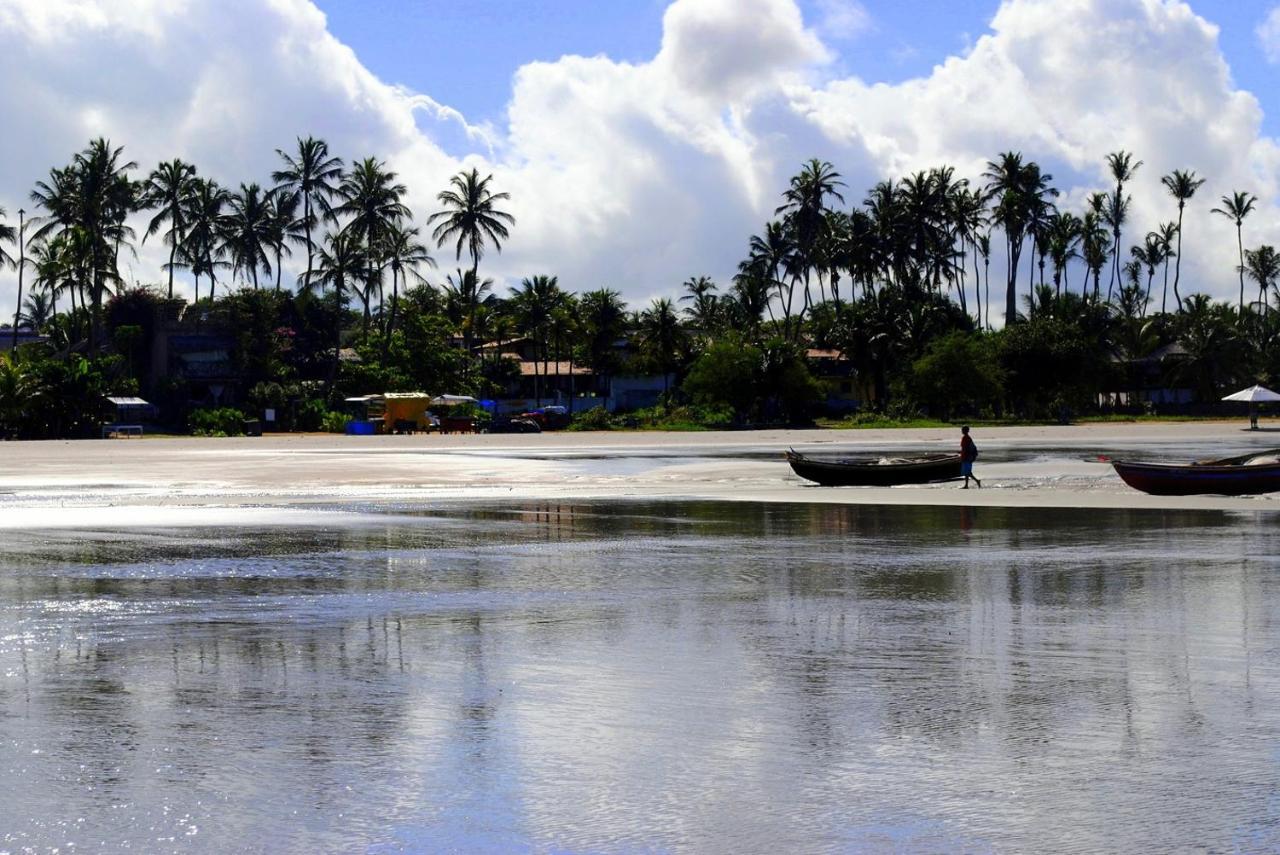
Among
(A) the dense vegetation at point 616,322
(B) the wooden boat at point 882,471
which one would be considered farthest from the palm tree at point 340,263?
(B) the wooden boat at point 882,471

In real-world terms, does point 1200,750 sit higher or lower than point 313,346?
lower

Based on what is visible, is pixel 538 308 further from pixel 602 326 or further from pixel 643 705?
pixel 643 705

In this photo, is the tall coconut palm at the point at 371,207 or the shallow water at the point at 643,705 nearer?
the shallow water at the point at 643,705

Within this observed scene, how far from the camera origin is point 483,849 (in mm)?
6203

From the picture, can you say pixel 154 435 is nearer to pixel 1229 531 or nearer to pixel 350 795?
pixel 1229 531

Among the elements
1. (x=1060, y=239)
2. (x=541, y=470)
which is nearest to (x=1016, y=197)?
(x=1060, y=239)

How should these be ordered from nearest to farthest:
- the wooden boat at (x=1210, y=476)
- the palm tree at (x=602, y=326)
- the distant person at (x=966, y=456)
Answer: the wooden boat at (x=1210, y=476), the distant person at (x=966, y=456), the palm tree at (x=602, y=326)

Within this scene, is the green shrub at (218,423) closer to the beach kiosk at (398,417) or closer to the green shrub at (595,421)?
the beach kiosk at (398,417)

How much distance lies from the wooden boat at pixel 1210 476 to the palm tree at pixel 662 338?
7990 centimetres

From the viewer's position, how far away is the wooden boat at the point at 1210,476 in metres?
29.0

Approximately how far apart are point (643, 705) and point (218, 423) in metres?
77.6

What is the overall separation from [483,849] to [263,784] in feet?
5.02

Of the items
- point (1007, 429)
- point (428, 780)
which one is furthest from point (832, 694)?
point (1007, 429)

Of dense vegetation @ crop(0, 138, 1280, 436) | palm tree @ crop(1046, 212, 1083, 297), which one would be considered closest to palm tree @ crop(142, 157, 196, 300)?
dense vegetation @ crop(0, 138, 1280, 436)
